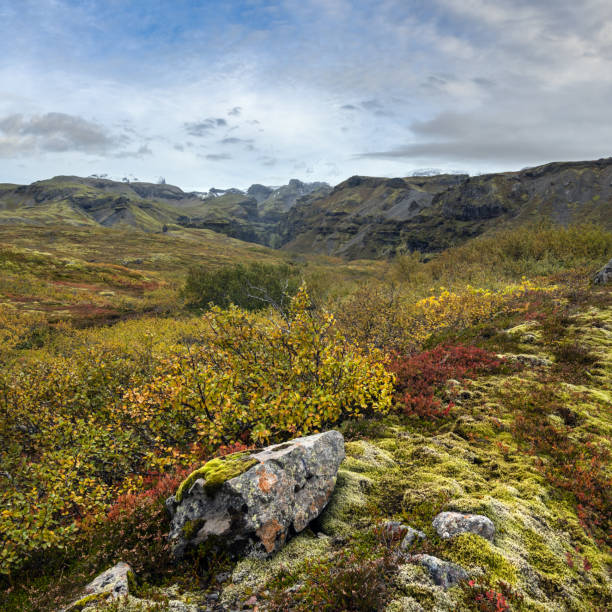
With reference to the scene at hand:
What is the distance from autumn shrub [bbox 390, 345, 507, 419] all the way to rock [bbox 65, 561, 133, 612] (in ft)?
29.5

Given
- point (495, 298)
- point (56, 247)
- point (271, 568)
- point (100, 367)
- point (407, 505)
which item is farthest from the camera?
point (56, 247)

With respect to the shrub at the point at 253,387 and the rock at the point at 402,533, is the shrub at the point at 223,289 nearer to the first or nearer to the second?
the shrub at the point at 253,387

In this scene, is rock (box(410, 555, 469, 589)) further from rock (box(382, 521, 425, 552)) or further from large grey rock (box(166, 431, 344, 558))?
large grey rock (box(166, 431, 344, 558))

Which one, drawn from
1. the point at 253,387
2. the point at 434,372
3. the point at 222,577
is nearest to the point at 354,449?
the point at 253,387

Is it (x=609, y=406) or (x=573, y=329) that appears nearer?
(x=609, y=406)

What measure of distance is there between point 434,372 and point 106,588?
41.3 feet

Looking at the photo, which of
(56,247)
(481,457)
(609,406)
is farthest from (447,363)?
(56,247)

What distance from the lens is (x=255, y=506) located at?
17.6ft

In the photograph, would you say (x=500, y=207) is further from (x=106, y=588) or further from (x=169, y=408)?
(x=106, y=588)

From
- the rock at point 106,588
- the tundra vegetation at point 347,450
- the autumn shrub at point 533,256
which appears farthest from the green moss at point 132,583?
the autumn shrub at point 533,256

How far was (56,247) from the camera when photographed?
12212 centimetres

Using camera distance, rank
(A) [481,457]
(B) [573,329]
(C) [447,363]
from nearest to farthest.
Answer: (A) [481,457] → (C) [447,363] → (B) [573,329]

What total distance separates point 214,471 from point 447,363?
Result: 12266 mm

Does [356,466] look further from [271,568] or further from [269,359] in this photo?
[269,359]
